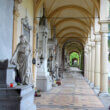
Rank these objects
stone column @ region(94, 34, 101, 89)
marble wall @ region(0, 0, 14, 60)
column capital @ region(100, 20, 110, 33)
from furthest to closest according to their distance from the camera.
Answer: stone column @ region(94, 34, 101, 89) < column capital @ region(100, 20, 110, 33) < marble wall @ region(0, 0, 14, 60)

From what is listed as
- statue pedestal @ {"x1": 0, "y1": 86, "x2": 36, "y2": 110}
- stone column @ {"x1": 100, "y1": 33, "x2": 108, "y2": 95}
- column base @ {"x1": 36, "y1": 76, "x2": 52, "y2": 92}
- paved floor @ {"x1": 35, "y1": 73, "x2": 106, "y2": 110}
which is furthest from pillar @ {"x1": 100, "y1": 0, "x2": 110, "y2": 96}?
statue pedestal @ {"x1": 0, "y1": 86, "x2": 36, "y2": 110}

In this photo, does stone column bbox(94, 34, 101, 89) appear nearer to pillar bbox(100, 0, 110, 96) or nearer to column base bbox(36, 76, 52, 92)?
pillar bbox(100, 0, 110, 96)

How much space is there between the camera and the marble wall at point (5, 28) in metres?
6.54

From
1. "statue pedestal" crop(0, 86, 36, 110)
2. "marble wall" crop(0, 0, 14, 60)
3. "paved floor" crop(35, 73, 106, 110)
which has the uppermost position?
"marble wall" crop(0, 0, 14, 60)

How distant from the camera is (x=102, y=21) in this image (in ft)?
43.8

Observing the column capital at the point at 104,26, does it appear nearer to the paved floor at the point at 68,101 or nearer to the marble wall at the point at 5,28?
the paved floor at the point at 68,101

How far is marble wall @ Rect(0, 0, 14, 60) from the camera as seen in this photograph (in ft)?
21.5

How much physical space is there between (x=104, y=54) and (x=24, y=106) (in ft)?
28.4

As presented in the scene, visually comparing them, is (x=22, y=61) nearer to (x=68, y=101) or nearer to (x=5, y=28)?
(x=5, y=28)

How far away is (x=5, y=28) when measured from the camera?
6.85m

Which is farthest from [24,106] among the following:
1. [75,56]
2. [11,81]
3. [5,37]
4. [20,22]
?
[75,56]

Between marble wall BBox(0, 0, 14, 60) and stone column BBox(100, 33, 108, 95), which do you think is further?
stone column BBox(100, 33, 108, 95)

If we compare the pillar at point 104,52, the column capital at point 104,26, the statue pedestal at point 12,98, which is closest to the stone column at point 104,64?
the pillar at point 104,52

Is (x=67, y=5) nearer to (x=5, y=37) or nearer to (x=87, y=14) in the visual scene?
(x=87, y=14)
